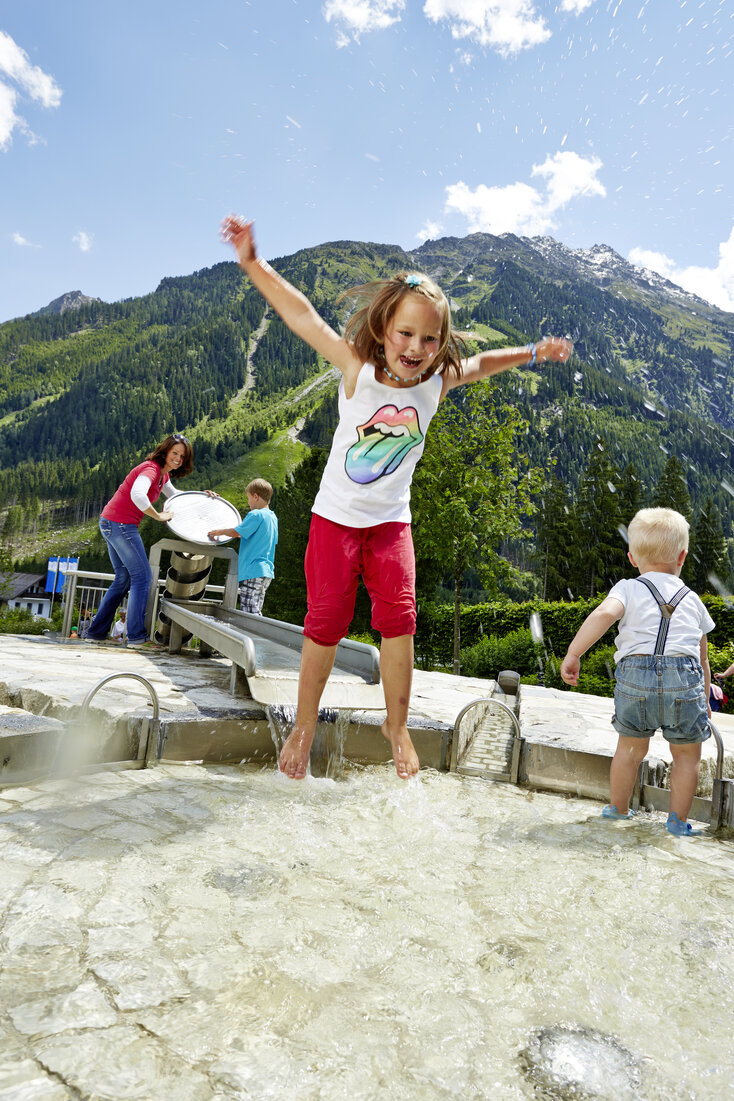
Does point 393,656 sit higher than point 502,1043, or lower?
higher

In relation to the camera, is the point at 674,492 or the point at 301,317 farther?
the point at 674,492

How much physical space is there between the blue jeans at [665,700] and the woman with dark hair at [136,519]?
4.77 metres

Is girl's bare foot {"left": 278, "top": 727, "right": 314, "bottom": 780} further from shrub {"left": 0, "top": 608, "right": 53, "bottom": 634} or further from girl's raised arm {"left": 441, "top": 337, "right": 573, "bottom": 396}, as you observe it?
shrub {"left": 0, "top": 608, "right": 53, "bottom": 634}

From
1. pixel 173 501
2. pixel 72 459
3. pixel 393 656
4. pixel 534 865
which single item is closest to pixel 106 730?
pixel 393 656

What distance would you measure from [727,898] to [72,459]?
19416cm

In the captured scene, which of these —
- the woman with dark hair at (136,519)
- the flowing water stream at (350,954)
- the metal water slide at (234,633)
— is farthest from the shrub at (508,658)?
the flowing water stream at (350,954)

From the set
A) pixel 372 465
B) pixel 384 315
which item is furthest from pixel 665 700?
pixel 384 315

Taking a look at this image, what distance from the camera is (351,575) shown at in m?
2.73

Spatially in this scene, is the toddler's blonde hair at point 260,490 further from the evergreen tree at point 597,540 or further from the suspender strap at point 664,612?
the evergreen tree at point 597,540

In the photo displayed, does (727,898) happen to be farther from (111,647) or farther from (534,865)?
(111,647)

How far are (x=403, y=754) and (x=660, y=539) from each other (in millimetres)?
1444

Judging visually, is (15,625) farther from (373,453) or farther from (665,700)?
(665,700)

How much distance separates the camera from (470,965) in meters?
1.42

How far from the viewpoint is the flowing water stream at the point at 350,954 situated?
1055 millimetres
